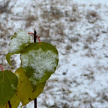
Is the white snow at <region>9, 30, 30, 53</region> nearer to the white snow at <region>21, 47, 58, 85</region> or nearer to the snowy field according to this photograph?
the white snow at <region>21, 47, 58, 85</region>

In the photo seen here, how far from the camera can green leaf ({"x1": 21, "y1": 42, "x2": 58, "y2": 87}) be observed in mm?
492

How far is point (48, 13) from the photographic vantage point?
4594mm

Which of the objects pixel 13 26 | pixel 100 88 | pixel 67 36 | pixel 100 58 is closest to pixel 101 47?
pixel 100 58

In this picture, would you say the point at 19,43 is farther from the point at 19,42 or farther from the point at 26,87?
the point at 26,87

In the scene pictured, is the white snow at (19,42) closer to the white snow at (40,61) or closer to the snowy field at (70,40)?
the white snow at (40,61)

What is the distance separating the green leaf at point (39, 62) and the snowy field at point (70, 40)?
210 centimetres

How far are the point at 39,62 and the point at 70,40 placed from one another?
331 cm

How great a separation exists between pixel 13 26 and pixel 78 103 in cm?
248

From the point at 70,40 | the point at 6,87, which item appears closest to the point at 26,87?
the point at 6,87

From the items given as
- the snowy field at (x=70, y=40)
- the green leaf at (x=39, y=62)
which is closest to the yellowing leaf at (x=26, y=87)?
the green leaf at (x=39, y=62)

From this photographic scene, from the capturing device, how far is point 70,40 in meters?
3.77

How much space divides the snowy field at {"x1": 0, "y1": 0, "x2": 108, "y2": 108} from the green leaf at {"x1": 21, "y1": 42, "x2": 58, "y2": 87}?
210 centimetres

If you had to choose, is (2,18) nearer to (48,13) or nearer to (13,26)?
(13,26)

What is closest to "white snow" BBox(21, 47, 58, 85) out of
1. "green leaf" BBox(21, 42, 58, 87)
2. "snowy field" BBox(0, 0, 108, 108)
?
"green leaf" BBox(21, 42, 58, 87)
